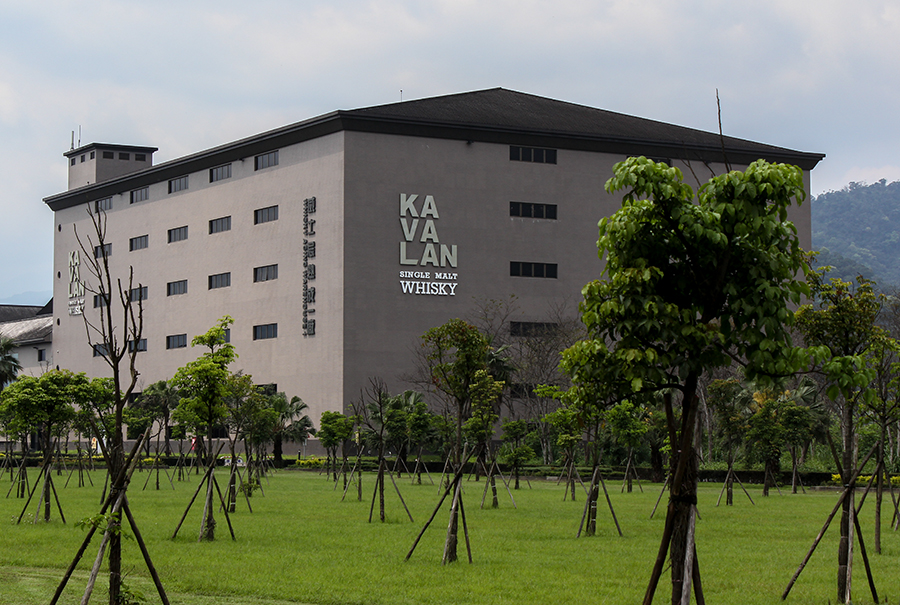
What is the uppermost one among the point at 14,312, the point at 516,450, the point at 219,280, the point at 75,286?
the point at 14,312

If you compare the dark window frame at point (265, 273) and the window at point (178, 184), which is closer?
the dark window frame at point (265, 273)

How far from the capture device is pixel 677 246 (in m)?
10.8

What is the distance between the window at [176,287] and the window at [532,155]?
31.6 m

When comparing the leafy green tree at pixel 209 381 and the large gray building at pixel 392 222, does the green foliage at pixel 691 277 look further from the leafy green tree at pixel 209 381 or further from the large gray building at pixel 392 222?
the large gray building at pixel 392 222

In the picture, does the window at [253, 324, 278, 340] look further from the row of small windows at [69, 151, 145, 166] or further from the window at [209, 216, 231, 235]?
the row of small windows at [69, 151, 145, 166]

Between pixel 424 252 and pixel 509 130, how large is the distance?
11725 mm

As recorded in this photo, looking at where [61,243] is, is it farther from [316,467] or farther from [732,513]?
[732,513]

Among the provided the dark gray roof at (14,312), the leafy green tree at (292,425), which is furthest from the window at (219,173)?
the dark gray roof at (14,312)

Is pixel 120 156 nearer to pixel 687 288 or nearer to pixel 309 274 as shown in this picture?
pixel 309 274

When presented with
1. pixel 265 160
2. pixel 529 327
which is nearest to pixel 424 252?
pixel 529 327

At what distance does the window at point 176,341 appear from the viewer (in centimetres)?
8688

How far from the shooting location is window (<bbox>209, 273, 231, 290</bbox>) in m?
83.1

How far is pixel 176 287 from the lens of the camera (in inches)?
3467

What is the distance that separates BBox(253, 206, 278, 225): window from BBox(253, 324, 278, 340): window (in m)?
8.59
